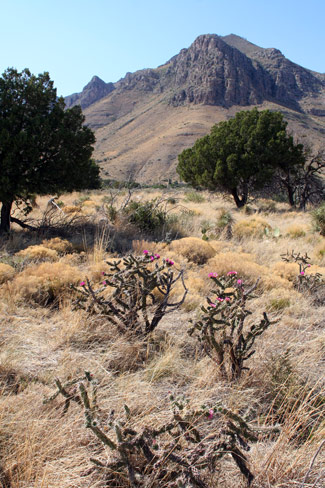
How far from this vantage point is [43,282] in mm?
3963

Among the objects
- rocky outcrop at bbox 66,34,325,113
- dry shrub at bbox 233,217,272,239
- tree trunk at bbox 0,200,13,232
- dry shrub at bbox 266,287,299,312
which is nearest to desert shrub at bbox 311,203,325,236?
dry shrub at bbox 233,217,272,239

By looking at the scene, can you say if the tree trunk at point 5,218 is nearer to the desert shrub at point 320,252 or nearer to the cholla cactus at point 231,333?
the cholla cactus at point 231,333

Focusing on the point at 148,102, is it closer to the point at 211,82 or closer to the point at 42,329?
the point at 211,82

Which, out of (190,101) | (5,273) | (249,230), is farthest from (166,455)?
(190,101)

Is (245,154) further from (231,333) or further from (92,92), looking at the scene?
(92,92)

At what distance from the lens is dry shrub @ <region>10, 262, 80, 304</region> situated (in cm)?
376

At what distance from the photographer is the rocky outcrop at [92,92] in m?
179

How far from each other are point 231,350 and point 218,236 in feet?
20.5

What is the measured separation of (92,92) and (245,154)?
193 metres

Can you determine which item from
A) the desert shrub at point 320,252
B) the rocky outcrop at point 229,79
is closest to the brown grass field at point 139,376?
the desert shrub at point 320,252

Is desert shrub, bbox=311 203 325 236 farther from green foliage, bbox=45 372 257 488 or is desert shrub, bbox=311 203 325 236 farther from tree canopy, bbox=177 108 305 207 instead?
green foliage, bbox=45 372 257 488

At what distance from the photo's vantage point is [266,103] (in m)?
109

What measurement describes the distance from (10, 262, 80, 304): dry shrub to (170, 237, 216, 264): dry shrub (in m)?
2.42

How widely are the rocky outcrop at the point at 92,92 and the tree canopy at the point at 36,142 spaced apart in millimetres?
186965
